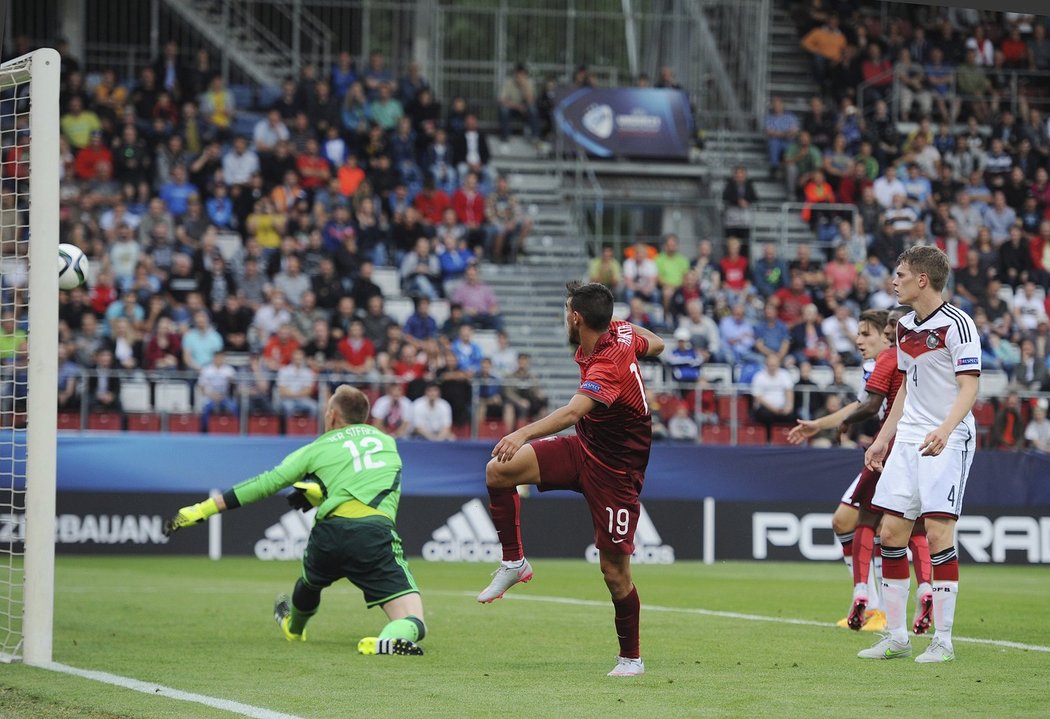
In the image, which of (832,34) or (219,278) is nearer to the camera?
(219,278)

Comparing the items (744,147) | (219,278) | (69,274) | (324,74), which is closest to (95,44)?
(324,74)

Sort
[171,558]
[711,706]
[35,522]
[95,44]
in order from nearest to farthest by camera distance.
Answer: [711,706], [35,522], [171,558], [95,44]

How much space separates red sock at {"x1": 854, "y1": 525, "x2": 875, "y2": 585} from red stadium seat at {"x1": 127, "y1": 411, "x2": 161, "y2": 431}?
38.4ft

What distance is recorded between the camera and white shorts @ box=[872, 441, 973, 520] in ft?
29.7

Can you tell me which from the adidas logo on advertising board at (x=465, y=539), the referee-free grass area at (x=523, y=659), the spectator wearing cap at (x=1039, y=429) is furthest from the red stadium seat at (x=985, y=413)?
the adidas logo on advertising board at (x=465, y=539)

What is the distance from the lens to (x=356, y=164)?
26125 mm

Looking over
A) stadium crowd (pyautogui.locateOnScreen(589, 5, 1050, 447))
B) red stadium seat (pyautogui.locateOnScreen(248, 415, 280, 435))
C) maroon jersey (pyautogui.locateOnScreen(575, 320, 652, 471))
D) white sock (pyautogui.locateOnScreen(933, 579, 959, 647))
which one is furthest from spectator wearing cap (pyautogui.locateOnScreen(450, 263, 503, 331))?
maroon jersey (pyautogui.locateOnScreen(575, 320, 652, 471))

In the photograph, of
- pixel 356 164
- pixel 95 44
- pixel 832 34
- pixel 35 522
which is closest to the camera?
pixel 35 522

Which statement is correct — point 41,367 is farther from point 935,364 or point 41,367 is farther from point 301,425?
point 301,425

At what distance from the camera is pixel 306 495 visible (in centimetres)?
973

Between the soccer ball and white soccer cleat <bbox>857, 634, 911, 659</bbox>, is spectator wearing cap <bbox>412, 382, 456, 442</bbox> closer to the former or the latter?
the soccer ball

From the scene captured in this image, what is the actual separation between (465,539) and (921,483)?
1085 centimetres

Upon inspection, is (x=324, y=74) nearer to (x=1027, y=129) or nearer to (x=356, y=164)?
(x=356, y=164)

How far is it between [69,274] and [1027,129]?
2363 centimetres
